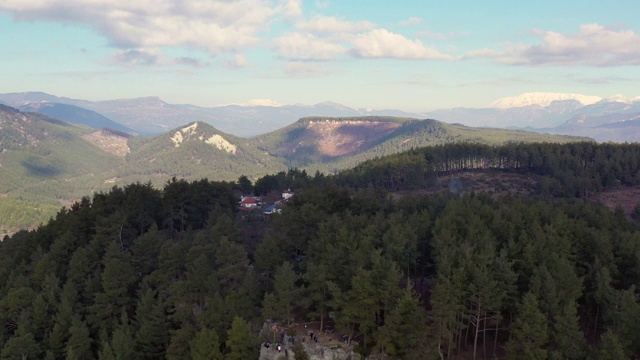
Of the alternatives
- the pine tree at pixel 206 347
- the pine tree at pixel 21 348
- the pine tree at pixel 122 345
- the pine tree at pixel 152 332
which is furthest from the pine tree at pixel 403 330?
the pine tree at pixel 21 348

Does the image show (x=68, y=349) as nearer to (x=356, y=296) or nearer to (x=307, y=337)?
(x=307, y=337)

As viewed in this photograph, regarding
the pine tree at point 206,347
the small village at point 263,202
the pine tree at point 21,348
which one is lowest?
the pine tree at point 21,348

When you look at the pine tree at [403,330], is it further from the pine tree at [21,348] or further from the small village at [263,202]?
the small village at [263,202]

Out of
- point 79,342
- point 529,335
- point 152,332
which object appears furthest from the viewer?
point 79,342

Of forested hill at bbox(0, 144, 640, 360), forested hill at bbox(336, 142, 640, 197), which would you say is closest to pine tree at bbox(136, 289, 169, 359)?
forested hill at bbox(0, 144, 640, 360)

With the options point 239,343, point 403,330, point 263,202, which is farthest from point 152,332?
point 263,202

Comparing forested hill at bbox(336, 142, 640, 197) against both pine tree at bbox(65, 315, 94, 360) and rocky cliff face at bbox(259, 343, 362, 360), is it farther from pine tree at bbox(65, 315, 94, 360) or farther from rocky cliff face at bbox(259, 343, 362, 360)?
pine tree at bbox(65, 315, 94, 360)

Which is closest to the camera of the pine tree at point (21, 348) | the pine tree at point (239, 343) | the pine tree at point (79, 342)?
the pine tree at point (239, 343)

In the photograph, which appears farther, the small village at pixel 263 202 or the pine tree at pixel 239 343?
the small village at pixel 263 202

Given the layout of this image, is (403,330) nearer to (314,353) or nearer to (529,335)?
(314,353)
